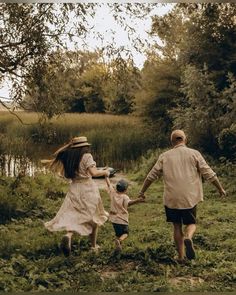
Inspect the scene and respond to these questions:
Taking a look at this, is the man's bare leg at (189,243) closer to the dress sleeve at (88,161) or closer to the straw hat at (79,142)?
the dress sleeve at (88,161)

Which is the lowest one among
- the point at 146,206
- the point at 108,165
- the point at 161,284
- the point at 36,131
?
the point at 161,284

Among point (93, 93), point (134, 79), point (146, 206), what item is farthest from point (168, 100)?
point (146, 206)

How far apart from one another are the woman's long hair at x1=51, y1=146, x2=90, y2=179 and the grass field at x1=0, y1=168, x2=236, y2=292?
0.37 m

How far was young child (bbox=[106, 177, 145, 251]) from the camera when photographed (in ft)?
18.2

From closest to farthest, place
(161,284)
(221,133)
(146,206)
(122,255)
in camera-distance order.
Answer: (161,284), (122,255), (146,206), (221,133)

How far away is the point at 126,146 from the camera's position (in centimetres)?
626

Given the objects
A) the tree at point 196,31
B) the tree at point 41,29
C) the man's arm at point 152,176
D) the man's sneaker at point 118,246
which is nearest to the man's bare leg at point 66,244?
the man's sneaker at point 118,246

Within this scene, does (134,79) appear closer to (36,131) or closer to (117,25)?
(117,25)

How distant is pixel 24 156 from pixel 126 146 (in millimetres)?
1202

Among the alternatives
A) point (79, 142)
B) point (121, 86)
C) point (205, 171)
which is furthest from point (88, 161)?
point (205, 171)

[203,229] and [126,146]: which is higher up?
[126,146]

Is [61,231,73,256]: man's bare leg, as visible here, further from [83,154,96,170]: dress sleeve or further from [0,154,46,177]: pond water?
[0,154,46,177]: pond water

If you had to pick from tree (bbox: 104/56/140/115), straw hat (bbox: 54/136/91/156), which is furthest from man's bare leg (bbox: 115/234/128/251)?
tree (bbox: 104/56/140/115)

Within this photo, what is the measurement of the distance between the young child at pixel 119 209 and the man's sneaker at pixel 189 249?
0.72 meters
